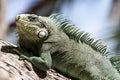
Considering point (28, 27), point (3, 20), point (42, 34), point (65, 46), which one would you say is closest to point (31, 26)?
point (28, 27)

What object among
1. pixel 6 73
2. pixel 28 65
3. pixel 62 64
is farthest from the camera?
pixel 62 64

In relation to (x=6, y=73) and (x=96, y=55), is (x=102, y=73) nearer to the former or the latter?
(x=96, y=55)

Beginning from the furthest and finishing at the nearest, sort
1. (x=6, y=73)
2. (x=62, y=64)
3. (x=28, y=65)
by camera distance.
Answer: (x=62, y=64) → (x=28, y=65) → (x=6, y=73)

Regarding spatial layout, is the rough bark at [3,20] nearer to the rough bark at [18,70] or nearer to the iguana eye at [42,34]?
the iguana eye at [42,34]

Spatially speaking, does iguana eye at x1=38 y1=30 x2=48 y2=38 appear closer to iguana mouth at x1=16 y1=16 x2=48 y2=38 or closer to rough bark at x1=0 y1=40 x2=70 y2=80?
iguana mouth at x1=16 y1=16 x2=48 y2=38

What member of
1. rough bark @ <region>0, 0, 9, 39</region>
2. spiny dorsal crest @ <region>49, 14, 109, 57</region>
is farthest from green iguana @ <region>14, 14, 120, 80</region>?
rough bark @ <region>0, 0, 9, 39</region>

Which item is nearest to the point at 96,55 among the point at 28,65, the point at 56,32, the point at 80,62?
the point at 80,62

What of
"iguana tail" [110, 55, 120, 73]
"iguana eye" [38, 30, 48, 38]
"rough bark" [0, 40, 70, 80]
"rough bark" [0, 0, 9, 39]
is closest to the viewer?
"rough bark" [0, 40, 70, 80]

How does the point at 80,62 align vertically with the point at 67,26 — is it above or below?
below
